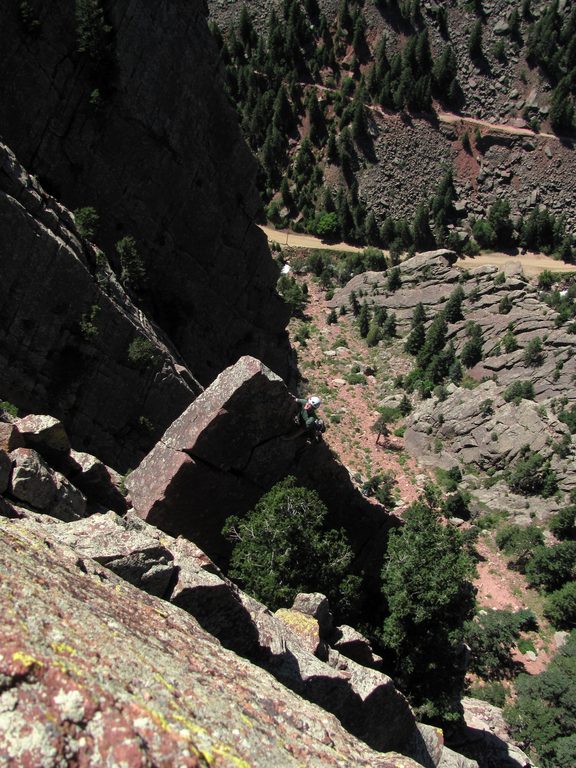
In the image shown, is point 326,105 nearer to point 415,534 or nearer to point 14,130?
point 14,130

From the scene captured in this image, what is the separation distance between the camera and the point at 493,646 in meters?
46.8

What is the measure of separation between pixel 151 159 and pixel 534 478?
5294cm

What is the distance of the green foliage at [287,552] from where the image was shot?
25.7m

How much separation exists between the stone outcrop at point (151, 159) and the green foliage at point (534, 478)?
33.5 m

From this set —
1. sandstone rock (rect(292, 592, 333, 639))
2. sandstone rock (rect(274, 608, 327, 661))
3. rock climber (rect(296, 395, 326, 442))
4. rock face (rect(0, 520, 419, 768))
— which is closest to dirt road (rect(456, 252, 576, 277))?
rock climber (rect(296, 395, 326, 442))

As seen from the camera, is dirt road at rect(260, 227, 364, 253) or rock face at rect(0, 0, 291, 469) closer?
rock face at rect(0, 0, 291, 469)

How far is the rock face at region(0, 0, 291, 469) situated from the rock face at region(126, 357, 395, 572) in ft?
44.5

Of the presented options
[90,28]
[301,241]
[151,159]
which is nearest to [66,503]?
[151,159]

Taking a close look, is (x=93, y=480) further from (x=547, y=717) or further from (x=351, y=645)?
(x=547, y=717)

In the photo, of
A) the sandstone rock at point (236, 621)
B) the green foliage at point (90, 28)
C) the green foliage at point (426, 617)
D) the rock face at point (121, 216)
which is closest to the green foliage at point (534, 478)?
the rock face at point (121, 216)

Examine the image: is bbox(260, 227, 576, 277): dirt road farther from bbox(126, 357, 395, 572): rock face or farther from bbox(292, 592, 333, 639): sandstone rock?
bbox(292, 592, 333, 639): sandstone rock

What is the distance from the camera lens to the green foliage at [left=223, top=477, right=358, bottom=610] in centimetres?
2572

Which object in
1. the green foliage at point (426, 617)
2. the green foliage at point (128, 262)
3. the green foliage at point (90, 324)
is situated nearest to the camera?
the green foliage at point (426, 617)

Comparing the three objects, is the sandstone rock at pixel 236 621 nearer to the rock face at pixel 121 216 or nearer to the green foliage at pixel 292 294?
the rock face at pixel 121 216
